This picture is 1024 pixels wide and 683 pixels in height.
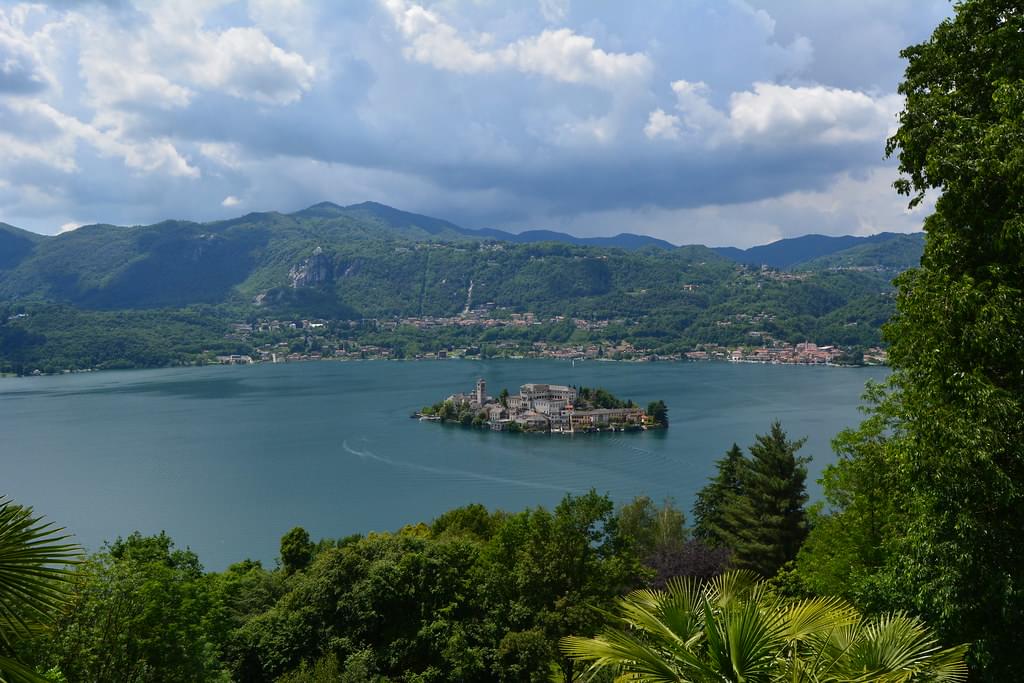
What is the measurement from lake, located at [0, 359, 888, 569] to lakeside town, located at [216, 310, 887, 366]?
24958 millimetres

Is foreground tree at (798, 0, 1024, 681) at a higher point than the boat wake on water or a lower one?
higher

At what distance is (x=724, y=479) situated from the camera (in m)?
20.6

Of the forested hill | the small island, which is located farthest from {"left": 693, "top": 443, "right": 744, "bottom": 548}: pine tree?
the forested hill

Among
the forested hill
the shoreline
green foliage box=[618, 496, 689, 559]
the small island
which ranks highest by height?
the forested hill

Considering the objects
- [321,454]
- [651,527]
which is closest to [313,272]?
[321,454]

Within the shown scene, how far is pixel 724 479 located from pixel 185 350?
4172 inches

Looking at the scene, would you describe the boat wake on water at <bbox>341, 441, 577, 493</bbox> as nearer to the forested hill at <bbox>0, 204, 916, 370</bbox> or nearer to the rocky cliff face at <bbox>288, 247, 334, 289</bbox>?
the forested hill at <bbox>0, 204, 916, 370</bbox>

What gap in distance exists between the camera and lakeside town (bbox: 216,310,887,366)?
9544 centimetres

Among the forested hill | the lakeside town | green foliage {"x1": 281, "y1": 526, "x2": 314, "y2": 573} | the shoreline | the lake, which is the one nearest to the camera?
green foliage {"x1": 281, "y1": 526, "x2": 314, "y2": 573}

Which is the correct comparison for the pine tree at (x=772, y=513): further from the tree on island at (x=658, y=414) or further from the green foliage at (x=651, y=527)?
the tree on island at (x=658, y=414)

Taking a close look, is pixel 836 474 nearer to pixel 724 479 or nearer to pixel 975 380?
pixel 975 380

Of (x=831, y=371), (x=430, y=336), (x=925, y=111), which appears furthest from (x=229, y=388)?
(x=925, y=111)

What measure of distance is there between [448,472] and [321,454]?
872 centimetres

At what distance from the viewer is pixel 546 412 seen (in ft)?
177
